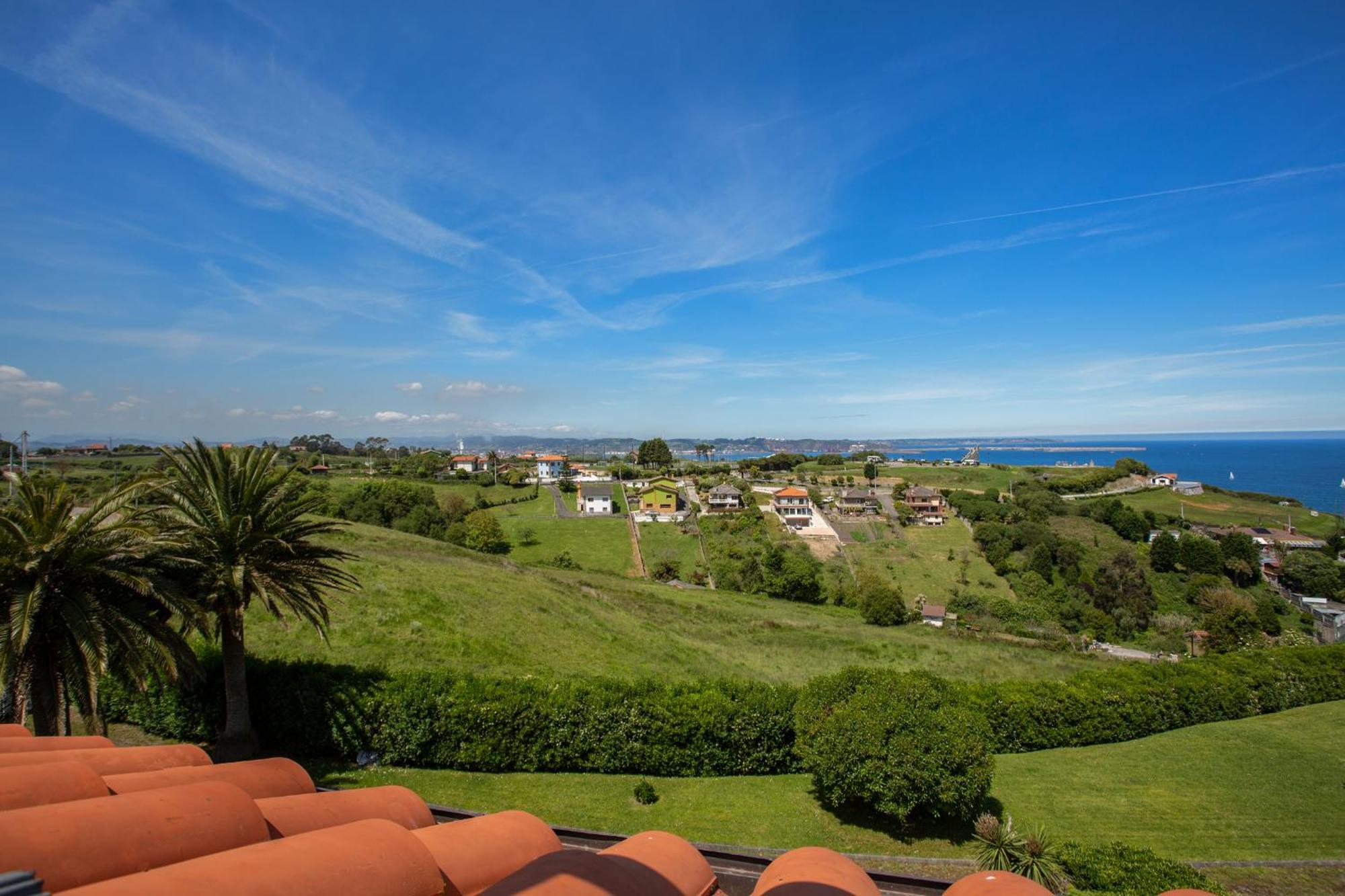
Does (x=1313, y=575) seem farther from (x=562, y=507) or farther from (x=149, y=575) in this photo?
(x=149, y=575)

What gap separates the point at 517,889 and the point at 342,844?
3.71 ft

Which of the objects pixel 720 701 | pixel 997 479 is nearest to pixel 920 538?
pixel 997 479

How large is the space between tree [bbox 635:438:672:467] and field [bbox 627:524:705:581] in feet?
162

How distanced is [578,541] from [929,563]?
129 feet

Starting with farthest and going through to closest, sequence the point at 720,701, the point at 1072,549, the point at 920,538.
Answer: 1. the point at 920,538
2. the point at 1072,549
3. the point at 720,701

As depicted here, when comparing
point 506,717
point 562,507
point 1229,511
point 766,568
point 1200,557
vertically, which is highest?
point 506,717

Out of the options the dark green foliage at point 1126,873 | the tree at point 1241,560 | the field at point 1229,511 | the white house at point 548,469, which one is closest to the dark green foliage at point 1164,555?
the tree at point 1241,560

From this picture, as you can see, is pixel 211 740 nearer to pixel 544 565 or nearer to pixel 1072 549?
pixel 544 565

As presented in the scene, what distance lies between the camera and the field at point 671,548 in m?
57.0

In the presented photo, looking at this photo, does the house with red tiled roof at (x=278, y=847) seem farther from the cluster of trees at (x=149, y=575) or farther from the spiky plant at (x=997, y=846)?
the spiky plant at (x=997, y=846)

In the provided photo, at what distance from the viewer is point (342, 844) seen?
358 cm

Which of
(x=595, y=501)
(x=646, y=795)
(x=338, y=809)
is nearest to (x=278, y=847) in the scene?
(x=338, y=809)

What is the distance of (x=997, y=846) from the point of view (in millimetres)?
9867

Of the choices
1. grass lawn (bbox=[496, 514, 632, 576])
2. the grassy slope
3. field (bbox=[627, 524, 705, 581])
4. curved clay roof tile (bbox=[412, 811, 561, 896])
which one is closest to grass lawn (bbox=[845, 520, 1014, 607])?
the grassy slope
